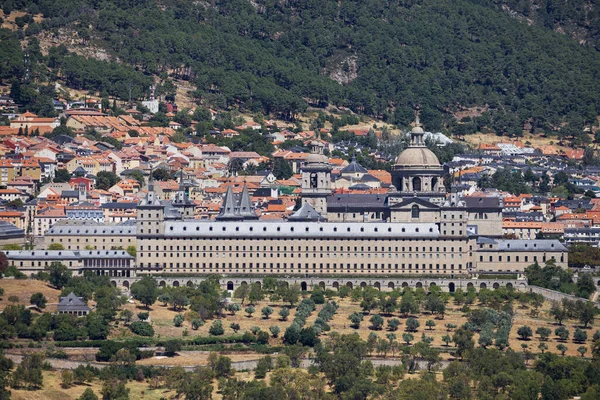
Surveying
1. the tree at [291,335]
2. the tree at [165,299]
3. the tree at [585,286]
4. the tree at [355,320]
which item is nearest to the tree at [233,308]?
the tree at [165,299]

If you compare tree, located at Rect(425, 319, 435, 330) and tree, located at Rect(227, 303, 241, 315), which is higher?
tree, located at Rect(227, 303, 241, 315)

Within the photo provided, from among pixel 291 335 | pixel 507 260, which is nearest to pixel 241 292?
pixel 291 335

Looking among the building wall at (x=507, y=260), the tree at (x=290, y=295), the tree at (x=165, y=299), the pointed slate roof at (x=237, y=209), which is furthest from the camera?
the pointed slate roof at (x=237, y=209)

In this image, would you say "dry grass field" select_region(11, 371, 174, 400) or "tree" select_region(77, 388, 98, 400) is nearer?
"tree" select_region(77, 388, 98, 400)

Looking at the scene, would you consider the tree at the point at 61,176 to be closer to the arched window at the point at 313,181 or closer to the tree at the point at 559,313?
the arched window at the point at 313,181

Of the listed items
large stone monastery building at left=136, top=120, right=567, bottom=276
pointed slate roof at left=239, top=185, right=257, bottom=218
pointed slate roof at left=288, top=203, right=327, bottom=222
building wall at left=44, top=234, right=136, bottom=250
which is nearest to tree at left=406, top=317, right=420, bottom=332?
large stone monastery building at left=136, top=120, right=567, bottom=276

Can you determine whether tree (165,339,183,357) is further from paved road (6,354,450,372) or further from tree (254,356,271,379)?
tree (254,356,271,379)

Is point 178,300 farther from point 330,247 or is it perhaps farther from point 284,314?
point 330,247

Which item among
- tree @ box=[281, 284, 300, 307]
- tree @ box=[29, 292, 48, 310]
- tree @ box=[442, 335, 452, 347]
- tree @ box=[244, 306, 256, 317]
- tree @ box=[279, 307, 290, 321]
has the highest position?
tree @ box=[281, 284, 300, 307]
